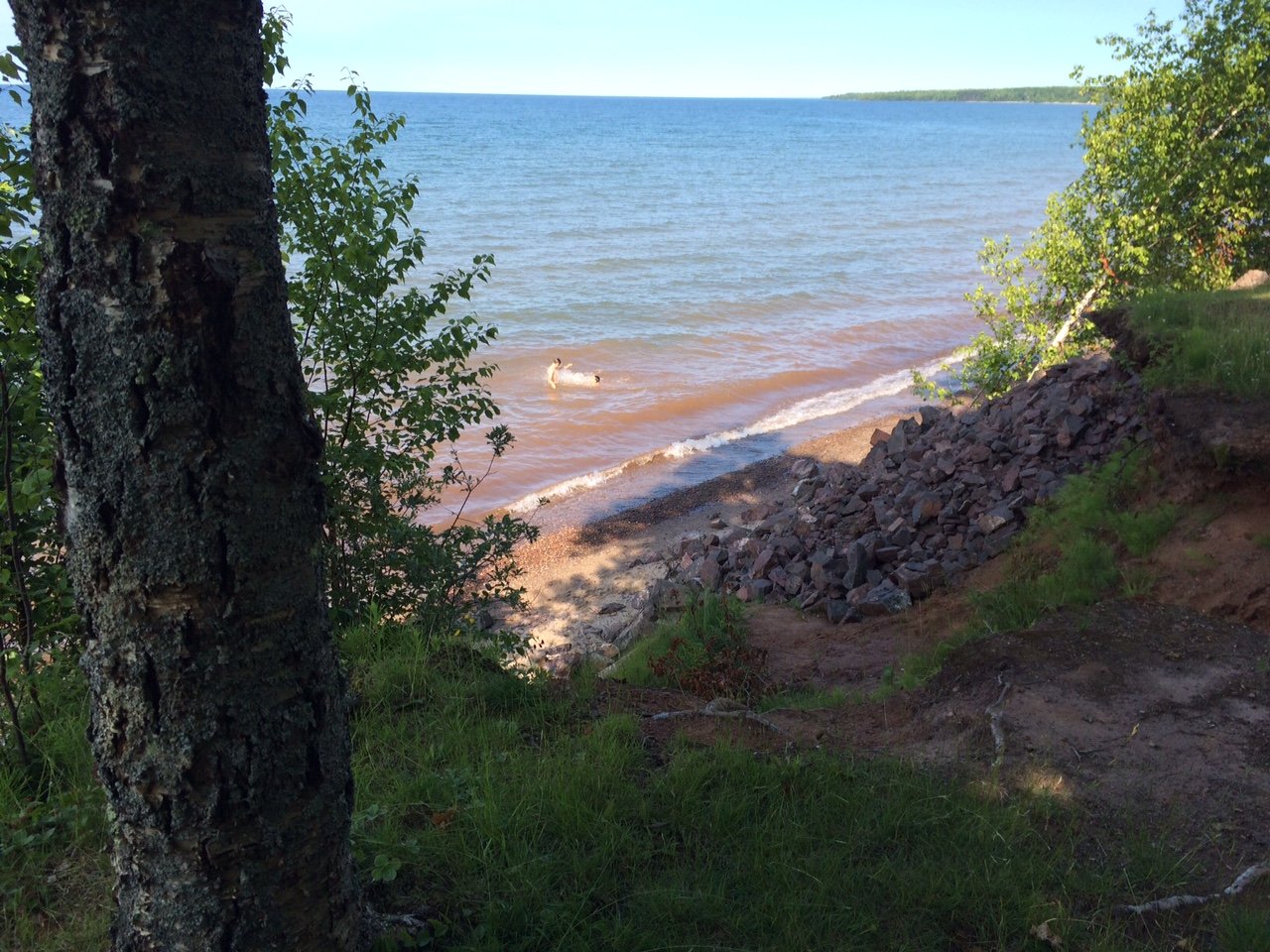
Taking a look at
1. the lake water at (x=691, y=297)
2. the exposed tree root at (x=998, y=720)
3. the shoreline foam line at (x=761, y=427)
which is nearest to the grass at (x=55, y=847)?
the exposed tree root at (x=998, y=720)

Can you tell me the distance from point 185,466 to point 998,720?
13.9 ft

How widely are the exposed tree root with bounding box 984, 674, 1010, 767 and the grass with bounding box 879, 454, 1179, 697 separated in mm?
737

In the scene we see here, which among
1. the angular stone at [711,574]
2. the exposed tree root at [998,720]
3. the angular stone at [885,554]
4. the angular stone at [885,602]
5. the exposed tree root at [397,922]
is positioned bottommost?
the angular stone at [711,574]

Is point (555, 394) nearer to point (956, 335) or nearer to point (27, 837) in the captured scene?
point (956, 335)

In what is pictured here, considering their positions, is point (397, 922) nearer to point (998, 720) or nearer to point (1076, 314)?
point (998, 720)

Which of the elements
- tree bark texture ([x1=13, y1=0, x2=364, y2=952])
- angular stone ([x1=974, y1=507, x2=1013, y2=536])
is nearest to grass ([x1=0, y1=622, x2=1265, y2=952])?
tree bark texture ([x1=13, y1=0, x2=364, y2=952])

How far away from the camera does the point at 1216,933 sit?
3324mm

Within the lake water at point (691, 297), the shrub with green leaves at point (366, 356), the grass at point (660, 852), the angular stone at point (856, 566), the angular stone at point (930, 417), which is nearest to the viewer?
the grass at point (660, 852)

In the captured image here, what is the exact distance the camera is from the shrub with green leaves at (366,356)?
5160mm

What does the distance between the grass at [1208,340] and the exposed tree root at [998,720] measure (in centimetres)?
297

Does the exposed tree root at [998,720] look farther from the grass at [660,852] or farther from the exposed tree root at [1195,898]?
the exposed tree root at [1195,898]

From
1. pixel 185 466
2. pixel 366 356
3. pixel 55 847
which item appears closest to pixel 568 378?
pixel 366 356

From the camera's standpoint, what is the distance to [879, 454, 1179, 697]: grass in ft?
21.5

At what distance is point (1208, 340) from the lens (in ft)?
22.6
